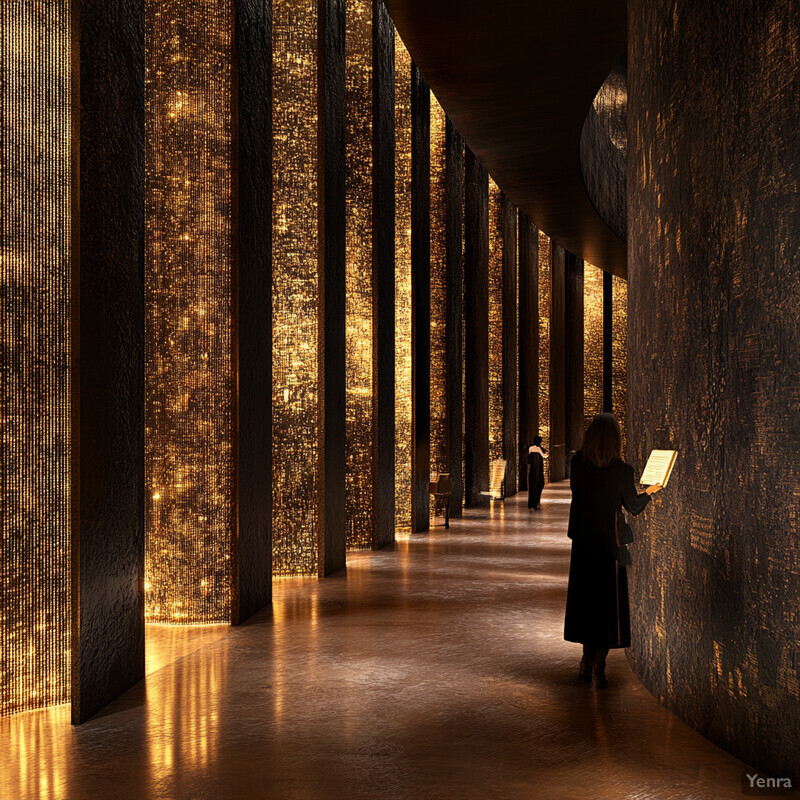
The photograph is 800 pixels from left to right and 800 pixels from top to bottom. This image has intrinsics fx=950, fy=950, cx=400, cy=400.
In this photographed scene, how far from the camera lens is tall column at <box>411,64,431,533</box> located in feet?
49.3

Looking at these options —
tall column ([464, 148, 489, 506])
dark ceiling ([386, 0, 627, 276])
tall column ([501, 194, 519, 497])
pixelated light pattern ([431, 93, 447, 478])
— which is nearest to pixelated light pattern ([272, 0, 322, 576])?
dark ceiling ([386, 0, 627, 276])

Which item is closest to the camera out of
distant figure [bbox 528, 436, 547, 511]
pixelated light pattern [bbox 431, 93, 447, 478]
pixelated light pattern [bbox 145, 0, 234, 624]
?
pixelated light pattern [bbox 145, 0, 234, 624]

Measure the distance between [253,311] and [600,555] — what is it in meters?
4.08

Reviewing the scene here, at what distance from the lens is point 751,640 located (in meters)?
4.52

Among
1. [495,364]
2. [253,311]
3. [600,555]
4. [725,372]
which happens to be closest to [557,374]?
[495,364]

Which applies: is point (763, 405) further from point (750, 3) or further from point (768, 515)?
point (750, 3)

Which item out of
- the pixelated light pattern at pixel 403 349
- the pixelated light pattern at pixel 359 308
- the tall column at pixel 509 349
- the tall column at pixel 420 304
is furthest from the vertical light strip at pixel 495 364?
the pixelated light pattern at pixel 359 308

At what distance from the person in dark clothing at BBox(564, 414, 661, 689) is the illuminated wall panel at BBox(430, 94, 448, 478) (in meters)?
10.9

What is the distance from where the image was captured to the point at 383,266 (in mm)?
12938

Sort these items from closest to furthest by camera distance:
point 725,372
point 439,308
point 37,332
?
1. point 725,372
2. point 37,332
3. point 439,308

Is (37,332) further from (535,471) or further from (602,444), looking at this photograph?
(535,471)

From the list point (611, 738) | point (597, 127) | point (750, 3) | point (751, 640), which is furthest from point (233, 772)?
point (597, 127)

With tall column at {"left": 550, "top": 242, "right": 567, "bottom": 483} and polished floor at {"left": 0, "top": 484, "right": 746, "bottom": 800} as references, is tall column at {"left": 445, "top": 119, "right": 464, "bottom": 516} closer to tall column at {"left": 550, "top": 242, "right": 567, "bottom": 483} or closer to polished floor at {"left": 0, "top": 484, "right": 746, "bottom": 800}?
polished floor at {"left": 0, "top": 484, "right": 746, "bottom": 800}

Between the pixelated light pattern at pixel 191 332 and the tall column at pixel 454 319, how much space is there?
9.26 m
